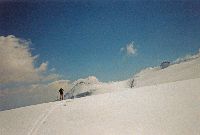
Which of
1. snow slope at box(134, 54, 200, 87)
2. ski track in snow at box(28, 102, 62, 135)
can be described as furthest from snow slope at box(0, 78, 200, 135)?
snow slope at box(134, 54, 200, 87)

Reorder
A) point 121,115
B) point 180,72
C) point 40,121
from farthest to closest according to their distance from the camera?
1. point 180,72
2. point 40,121
3. point 121,115

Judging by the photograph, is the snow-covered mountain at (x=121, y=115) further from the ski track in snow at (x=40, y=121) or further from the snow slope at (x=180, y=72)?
the snow slope at (x=180, y=72)

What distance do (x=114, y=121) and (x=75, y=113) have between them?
249 cm

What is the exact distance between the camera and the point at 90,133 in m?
13.5

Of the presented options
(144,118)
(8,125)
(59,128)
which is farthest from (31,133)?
(144,118)

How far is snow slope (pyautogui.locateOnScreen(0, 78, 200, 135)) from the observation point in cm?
1343

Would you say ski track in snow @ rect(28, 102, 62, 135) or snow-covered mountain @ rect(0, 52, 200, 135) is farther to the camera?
ski track in snow @ rect(28, 102, 62, 135)

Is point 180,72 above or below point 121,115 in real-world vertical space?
above

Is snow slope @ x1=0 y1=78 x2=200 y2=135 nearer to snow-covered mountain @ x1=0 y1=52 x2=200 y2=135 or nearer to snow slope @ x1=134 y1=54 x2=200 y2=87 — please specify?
snow-covered mountain @ x1=0 y1=52 x2=200 y2=135

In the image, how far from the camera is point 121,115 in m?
15.0

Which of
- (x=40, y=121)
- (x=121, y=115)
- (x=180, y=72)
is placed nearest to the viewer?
(x=121, y=115)

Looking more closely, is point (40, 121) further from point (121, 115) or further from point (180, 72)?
point (180, 72)

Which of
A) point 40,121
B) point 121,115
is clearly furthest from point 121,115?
point 40,121

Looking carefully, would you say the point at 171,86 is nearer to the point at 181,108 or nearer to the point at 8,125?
the point at 181,108
